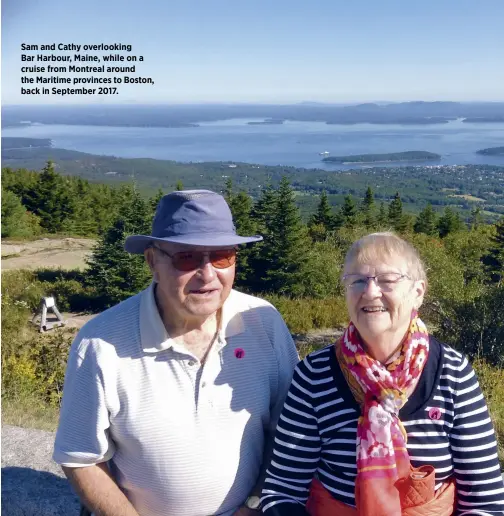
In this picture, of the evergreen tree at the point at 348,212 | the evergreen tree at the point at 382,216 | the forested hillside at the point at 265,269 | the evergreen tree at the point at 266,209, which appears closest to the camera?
the forested hillside at the point at 265,269

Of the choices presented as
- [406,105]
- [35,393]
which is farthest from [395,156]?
[406,105]

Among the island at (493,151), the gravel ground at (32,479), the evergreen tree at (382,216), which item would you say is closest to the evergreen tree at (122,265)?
the gravel ground at (32,479)

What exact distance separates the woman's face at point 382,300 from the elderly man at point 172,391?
431 millimetres

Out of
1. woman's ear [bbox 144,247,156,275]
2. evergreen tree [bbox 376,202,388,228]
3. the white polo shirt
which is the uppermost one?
woman's ear [bbox 144,247,156,275]

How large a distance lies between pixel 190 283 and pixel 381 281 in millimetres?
646

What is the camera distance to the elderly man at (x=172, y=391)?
191 centimetres

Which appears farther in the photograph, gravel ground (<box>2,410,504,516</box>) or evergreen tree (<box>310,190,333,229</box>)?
evergreen tree (<box>310,190,333,229</box>)

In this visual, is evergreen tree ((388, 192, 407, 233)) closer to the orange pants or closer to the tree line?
the tree line

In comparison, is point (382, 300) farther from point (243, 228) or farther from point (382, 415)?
point (243, 228)

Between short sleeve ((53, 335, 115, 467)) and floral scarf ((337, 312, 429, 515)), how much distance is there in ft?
2.69

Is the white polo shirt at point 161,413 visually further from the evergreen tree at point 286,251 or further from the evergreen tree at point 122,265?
the evergreen tree at point 286,251

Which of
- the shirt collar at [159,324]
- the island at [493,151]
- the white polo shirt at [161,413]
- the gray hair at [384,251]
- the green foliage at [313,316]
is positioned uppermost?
the island at [493,151]

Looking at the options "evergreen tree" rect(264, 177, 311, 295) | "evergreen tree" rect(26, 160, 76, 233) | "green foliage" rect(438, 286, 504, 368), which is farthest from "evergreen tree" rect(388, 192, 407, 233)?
"green foliage" rect(438, 286, 504, 368)

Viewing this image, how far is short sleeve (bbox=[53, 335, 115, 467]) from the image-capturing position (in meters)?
1.89
